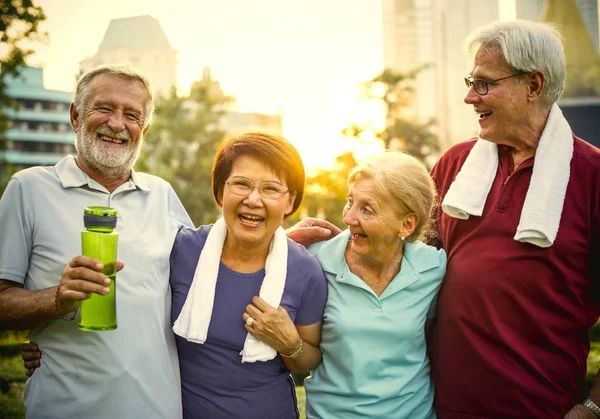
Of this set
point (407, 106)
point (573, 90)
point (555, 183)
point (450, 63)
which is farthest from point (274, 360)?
point (450, 63)

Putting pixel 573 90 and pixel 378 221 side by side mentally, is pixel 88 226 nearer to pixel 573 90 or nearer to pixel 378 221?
pixel 378 221

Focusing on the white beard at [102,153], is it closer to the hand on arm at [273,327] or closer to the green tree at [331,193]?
the hand on arm at [273,327]

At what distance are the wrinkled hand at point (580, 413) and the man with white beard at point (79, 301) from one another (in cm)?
173

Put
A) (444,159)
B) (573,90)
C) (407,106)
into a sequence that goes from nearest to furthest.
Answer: (444,159) < (573,90) < (407,106)

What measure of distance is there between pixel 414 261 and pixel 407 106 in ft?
75.8

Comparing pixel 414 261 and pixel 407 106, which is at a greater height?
pixel 407 106

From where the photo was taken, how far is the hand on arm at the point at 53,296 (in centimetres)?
227

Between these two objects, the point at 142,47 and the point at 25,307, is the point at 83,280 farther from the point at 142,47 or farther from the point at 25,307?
the point at 142,47

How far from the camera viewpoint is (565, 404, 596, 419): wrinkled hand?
2789 mm

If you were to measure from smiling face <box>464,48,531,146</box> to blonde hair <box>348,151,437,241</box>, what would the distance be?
1.29ft

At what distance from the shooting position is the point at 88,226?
2.29m

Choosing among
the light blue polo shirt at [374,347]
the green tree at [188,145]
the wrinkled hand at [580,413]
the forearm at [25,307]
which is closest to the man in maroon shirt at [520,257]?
the wrinkled hand at [580,413]

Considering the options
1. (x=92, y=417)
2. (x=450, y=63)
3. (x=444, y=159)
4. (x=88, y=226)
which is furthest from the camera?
(x=450, y=63)

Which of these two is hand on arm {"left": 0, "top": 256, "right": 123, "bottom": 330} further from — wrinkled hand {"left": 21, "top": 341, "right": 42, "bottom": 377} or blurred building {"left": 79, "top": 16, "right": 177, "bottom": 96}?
blurred building {"left": 79, "top": 16, "right": 177, "bottom": 96}
